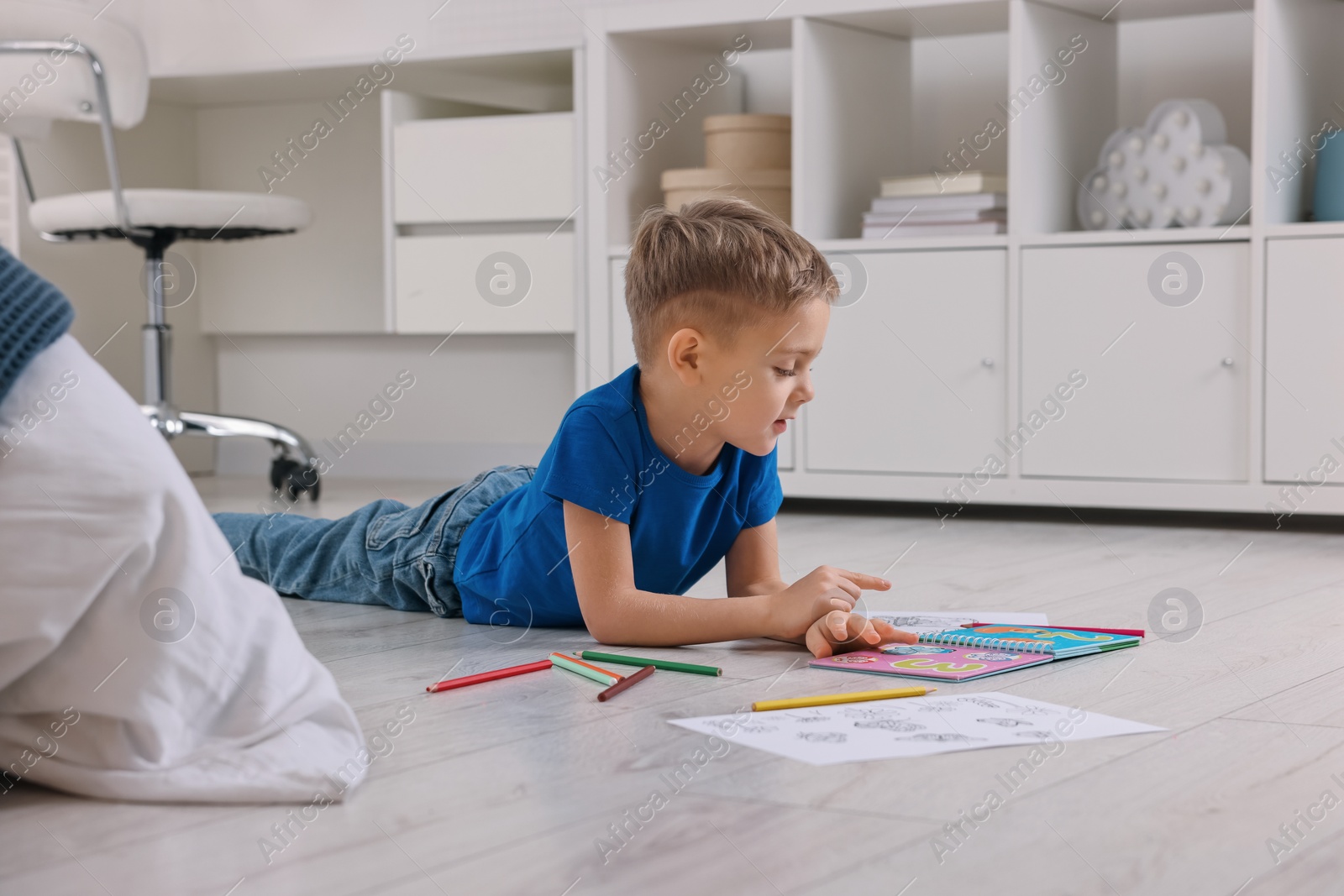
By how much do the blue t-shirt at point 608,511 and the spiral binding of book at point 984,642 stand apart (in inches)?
8.4

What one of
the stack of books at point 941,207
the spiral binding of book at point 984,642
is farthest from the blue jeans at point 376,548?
the stack of books at point 941,207

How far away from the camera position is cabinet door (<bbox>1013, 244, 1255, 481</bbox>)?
2.37m

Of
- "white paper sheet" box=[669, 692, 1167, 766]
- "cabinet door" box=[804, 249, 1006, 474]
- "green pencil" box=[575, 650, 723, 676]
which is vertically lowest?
"green pencil" box=[575, 650, 723, 676]

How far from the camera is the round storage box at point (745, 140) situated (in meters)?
2.83

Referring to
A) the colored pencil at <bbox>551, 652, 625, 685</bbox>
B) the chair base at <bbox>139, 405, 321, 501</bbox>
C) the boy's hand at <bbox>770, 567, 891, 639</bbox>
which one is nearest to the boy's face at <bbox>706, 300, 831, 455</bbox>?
the boy's hand at <bbox>770, 567, 891, 639</bbox>

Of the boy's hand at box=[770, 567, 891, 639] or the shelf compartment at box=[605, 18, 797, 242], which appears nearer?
the boy's hand at box=[770, 567, 891, 639]

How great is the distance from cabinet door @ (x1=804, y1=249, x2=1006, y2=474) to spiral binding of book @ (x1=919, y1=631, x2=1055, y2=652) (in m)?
1.22

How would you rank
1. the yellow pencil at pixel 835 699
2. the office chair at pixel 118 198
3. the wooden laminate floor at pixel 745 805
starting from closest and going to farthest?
1. the wooden laminate floor at pixel 745 805
2. the yellow pencil at pixel 835 699
3. the office chair at pixel 118 198

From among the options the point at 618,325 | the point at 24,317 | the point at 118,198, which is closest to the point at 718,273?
the point at 24,317

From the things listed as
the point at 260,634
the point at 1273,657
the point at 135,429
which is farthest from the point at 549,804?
the point at 1273,657

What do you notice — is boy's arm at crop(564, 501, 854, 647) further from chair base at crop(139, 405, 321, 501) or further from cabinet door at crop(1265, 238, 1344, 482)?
chair base at crop(139, 405, 321, 501)

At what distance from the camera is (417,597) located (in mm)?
1695

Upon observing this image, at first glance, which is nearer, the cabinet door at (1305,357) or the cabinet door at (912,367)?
the cabinet door at (1305,357)

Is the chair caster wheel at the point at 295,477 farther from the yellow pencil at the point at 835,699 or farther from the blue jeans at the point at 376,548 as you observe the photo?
the yellow pencil at the point at 835,699
